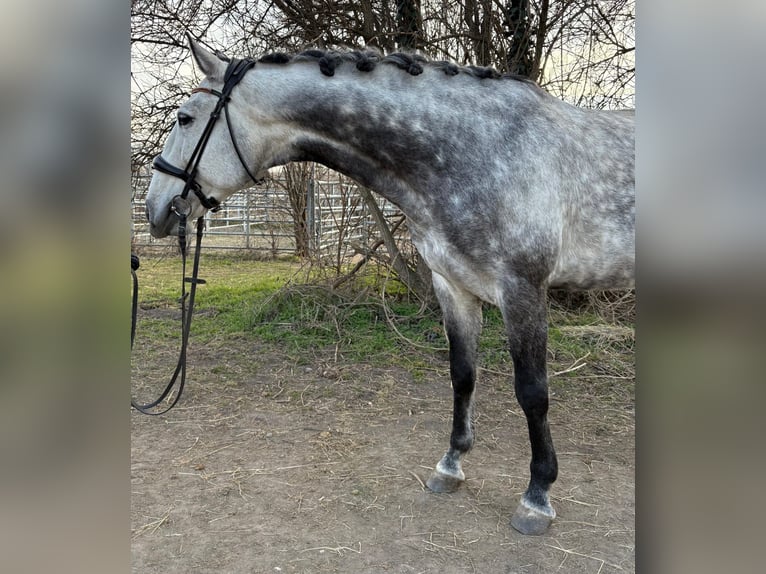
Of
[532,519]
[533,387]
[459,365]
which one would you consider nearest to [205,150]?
[459,365]

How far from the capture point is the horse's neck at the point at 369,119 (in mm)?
2309

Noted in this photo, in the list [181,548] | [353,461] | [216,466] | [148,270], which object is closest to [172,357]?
[216,466]

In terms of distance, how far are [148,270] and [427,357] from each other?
229 inches

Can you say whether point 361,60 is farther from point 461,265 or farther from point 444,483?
point 444,483

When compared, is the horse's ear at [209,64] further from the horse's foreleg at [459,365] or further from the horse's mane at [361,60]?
the horse's foreleg at [459,365]

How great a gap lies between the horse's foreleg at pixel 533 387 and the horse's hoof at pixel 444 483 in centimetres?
39

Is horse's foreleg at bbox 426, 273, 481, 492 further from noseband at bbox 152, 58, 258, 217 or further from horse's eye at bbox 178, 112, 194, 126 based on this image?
horse's eye at bbox 178, 112, 194, 126

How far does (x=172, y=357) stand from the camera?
5133 mm

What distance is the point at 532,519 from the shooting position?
253 cm

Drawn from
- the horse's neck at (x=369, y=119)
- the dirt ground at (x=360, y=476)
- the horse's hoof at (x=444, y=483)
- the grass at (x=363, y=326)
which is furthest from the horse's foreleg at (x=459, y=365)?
the grass at (x=363, y=326)

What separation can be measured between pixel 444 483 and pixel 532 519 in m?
0.51
